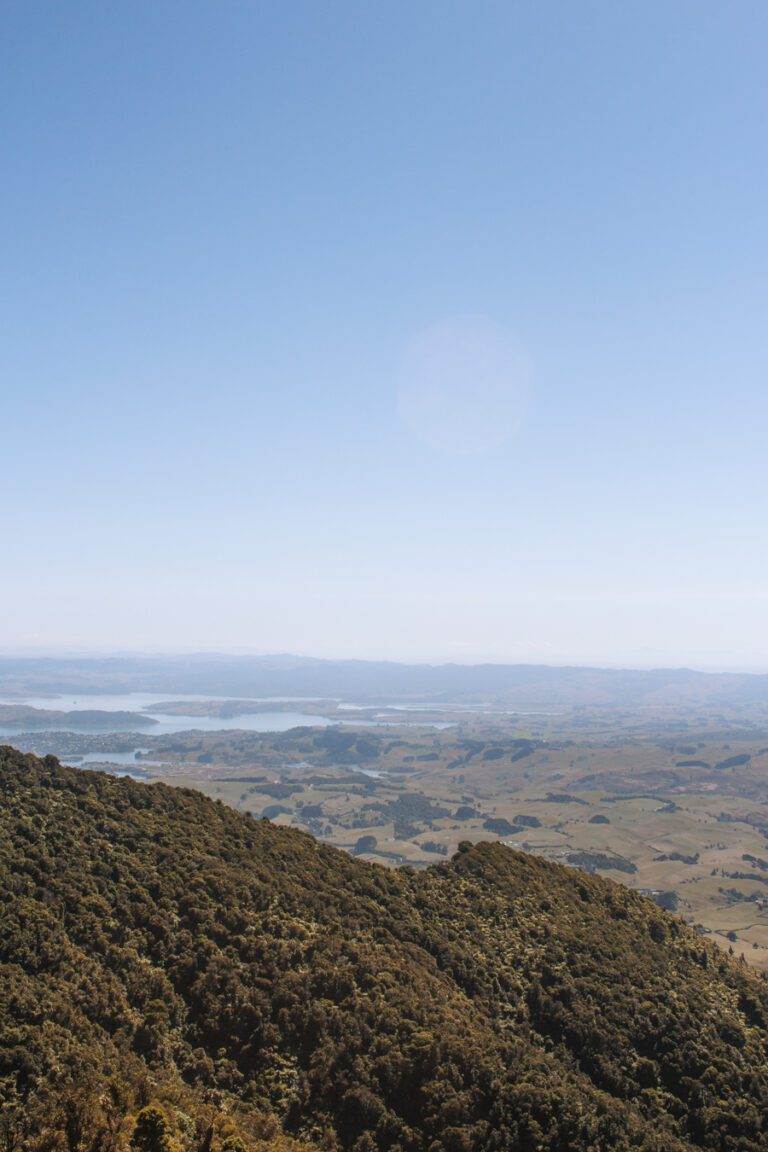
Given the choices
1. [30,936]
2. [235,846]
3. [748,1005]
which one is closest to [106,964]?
[30,936]

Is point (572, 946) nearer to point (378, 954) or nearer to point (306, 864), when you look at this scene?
point (378, 954)

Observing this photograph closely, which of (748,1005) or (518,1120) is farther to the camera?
(748,1005)

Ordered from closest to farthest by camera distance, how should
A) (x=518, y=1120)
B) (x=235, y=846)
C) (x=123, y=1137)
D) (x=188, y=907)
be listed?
(x=123, y=1137)
(x=518, y=1120)
(x=188, y=907)
(x=235, y=846)

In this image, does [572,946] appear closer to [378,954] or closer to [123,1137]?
[378,954]

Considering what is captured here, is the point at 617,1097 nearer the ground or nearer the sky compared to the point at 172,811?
nearer the ground

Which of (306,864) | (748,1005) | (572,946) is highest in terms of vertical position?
(306,864)

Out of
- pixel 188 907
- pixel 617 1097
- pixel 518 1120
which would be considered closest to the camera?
pixel 518 1120

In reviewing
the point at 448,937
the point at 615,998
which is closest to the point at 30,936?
the point at 448,937
